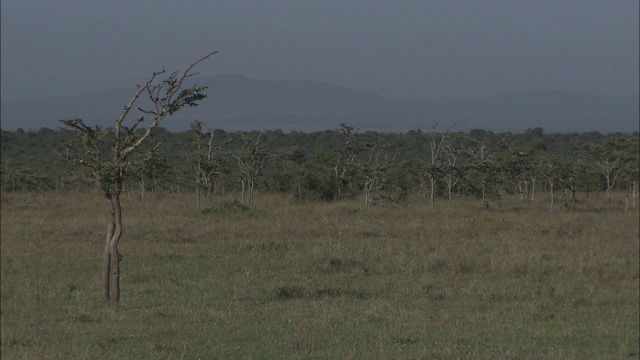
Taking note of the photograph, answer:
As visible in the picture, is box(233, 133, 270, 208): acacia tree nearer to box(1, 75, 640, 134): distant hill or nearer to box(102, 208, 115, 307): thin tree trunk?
box(1, 75, 640, 134): distant hill

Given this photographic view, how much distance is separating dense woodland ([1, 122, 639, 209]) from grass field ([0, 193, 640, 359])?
8.36m

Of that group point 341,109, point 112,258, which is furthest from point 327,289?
point 341,109

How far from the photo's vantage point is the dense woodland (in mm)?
30438

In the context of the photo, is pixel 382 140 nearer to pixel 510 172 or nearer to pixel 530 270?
pixel 510 172

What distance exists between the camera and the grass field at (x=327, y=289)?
790 cm

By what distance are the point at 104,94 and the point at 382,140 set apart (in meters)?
15.1

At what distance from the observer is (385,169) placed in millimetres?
30547

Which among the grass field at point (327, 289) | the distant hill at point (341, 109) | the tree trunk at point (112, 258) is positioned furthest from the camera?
the distant hill at point (341, 109)

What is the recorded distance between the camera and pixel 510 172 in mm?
32094

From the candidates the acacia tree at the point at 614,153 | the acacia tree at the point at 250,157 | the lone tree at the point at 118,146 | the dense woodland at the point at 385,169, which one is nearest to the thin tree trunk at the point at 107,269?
the lone tree at the point at 118,146

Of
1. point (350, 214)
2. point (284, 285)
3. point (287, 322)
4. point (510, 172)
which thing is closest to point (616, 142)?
point (510, 172)

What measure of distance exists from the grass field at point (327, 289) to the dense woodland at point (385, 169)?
27.4 ft

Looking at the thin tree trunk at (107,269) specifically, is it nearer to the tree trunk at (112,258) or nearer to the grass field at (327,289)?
the tree trunk at (112,258)

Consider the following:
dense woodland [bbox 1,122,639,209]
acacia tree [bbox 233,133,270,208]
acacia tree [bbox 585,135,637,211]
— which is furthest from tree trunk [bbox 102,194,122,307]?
acacia tree [bbox 585,135,637,211]
